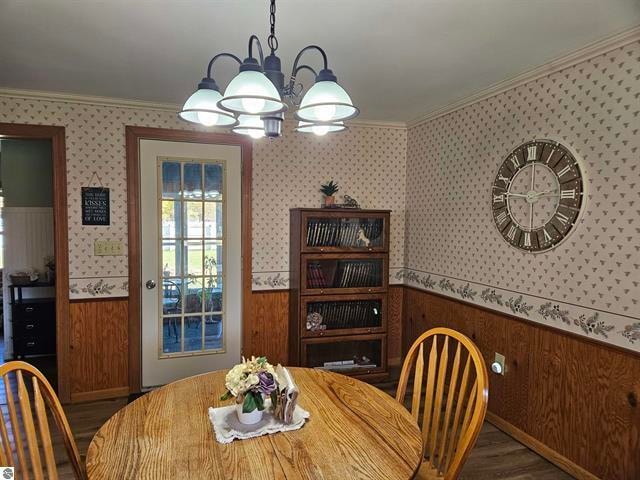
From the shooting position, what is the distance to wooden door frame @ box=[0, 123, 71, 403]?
3.05 metres

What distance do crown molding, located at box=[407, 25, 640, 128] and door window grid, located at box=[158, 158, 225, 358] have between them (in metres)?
2.01

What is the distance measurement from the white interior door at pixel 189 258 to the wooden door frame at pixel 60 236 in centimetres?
54

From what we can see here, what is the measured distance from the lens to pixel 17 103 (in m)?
3.00

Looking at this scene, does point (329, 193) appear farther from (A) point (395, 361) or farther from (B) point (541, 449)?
(B) point (541, 449)

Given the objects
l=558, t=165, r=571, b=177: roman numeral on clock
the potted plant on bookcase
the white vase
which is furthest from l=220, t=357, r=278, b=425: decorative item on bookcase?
the potted plant on bookcase

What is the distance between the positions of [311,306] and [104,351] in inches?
66.0

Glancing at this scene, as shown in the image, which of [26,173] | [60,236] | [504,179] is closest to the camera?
[504,179]

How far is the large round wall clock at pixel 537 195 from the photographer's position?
2316 mm

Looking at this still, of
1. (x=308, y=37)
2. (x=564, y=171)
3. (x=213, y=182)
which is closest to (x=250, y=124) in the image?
(x=308, y=37)

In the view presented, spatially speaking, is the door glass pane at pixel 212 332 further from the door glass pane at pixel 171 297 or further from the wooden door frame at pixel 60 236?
the wooden door frame at pixel 60 236

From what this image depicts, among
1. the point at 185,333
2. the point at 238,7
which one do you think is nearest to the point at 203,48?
the point at 238,7

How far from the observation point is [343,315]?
3.56 meters

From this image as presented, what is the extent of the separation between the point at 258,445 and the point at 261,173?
8.48ft

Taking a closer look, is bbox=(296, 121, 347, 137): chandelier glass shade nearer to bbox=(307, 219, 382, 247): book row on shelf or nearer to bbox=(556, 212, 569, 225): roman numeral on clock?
bbox=(556, 212, 569, 225): roman numeral on clock
